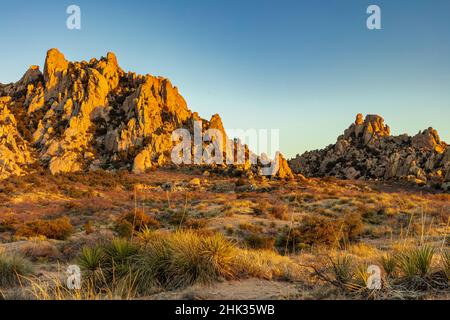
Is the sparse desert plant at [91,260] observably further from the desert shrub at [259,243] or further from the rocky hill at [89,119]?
the rocky hill at [89,119]

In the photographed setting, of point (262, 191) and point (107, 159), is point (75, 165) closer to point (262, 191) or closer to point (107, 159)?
point (107, 159)

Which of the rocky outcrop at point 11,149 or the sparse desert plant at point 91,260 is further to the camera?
the rocky outcrop at point 11,149

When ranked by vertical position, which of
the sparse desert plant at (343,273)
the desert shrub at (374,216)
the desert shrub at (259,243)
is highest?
the sparse desert plant at (343,273)

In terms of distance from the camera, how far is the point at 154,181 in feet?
151

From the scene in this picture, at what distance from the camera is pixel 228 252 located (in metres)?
6.65

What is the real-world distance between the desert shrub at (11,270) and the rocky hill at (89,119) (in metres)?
45.1

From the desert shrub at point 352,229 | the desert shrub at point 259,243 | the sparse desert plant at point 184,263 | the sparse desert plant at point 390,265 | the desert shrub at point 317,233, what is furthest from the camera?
the desert shrub at point 352,229

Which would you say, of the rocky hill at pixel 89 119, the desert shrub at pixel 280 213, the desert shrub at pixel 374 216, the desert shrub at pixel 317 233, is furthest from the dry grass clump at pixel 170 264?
the rocky hill at pixel 89 119

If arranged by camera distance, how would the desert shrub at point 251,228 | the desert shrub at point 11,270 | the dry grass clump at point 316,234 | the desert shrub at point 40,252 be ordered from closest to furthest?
the desert shrub at point 11,270 → the desert shrub at point 40,252 → the dry grass clump at point 316,234 → the desert shrub at point 251,228

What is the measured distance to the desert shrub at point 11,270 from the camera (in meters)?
7.34

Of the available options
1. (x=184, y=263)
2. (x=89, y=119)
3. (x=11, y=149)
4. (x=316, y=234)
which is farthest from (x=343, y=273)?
(x=89, y=119)

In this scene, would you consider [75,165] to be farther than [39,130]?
No
